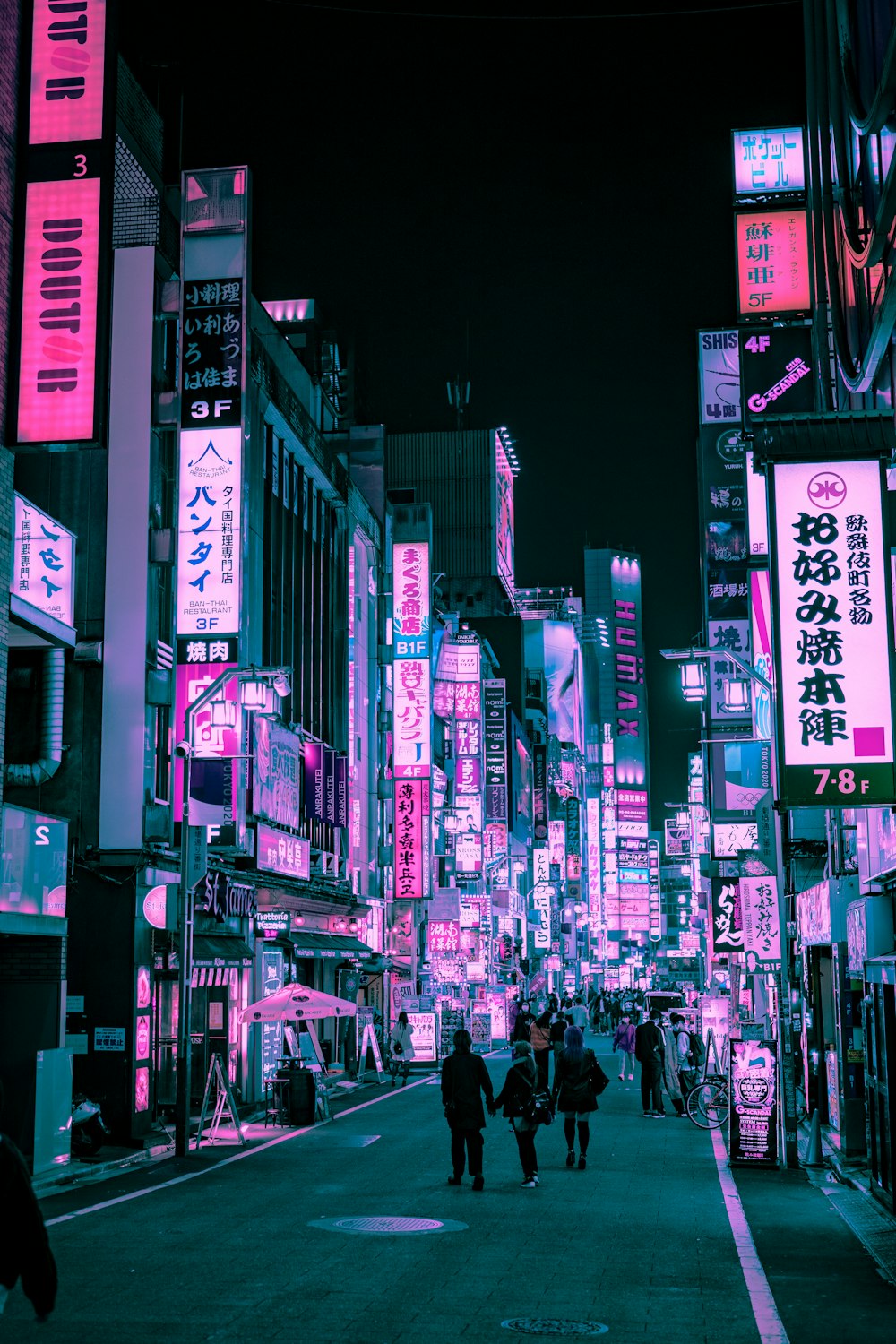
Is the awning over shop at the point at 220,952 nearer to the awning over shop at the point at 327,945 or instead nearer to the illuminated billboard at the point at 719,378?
the awning over shop at the point at 327,945

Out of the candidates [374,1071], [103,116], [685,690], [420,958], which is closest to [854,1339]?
[103,116]

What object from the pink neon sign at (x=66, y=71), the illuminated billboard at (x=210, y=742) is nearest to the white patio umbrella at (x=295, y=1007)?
the illuminated billboard at (x=210, y=742)

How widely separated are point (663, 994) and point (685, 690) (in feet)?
51.1

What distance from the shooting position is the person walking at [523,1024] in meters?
28.7

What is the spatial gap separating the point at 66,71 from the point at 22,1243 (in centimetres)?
1700

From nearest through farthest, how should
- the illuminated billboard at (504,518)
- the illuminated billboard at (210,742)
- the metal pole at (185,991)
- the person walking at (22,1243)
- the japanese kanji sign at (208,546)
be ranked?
1. the person walking at (22,1243)
2. the metal pole at (185,991)
3. the illuminated billboard at (210,742)
4. the japanese kanji sign at (208,546)
5. the illuminated billboard at (504,518)

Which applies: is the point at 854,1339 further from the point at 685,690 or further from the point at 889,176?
the point at 685,690

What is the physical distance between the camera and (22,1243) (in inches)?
254

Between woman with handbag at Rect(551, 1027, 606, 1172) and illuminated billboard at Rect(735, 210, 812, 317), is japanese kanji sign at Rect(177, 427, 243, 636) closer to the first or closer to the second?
woman with handbag at Rect(551, 1027, 606, 1172)

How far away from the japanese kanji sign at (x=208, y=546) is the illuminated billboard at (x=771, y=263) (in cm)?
1336

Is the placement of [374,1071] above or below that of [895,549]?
below

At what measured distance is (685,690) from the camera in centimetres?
4953

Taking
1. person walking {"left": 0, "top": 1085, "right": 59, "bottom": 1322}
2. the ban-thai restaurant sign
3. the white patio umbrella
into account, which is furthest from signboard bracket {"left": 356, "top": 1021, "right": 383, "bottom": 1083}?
person walking {"left": 0, "top": 1085, "right": 59, "bottom": 1322}

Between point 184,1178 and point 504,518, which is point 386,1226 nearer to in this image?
point 184,1178
